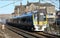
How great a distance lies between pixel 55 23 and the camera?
41125mm

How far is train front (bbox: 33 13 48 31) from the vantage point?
1210 inches

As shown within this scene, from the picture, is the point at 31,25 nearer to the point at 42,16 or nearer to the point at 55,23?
A: the point at 42,16

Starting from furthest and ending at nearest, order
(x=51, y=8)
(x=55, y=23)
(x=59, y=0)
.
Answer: (x=51, y=8), (x=55, y=23), (x=59, y=0)

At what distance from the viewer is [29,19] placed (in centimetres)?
3222

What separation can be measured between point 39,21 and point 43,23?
0.68 meters

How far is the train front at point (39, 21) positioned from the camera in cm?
3073

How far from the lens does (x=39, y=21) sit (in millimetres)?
31391

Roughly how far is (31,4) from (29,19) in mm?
84638

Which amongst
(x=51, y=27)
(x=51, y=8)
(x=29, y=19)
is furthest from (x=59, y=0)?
(x=51, y=8)

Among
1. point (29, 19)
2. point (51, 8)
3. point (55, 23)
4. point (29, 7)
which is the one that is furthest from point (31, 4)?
point (29, 19)

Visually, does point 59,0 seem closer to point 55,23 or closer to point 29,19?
point 29,19

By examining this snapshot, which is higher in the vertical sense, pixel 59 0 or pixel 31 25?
pixel 59 0

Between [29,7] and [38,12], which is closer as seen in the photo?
[38,12]

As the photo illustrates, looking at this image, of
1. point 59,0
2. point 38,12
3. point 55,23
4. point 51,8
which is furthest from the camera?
point 51,8
